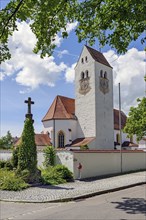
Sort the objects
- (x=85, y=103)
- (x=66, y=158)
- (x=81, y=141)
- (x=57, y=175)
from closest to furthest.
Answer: (x=57, y=175) < (x=66, y=158) < (x=81, y=141) < (x=85, y=103)

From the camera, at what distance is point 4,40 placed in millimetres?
6438

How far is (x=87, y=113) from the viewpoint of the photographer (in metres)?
49.6

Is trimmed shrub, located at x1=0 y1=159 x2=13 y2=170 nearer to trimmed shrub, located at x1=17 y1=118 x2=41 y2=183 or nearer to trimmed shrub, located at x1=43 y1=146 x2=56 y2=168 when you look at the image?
trimmed shrub, located at x1=43 y1=146 x2=56 y2=168

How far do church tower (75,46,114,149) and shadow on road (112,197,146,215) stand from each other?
1387 inches

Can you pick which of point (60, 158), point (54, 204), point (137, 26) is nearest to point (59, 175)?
point (60, 158)

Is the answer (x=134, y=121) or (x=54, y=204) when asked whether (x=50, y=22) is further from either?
(x=134, y=121)

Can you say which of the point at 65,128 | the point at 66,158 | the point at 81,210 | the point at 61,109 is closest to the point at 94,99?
the point at 61,109

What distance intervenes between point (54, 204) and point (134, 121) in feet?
69.1

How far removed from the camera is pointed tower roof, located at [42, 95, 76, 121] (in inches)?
2000

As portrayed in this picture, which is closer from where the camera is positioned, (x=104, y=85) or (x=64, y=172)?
(x=64, y=172)

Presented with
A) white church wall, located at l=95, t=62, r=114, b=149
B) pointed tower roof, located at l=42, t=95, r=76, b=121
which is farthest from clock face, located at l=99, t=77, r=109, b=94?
pointed tower roof, located at l=42, t=95, r=76, b=121

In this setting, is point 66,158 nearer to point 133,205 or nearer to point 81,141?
point 133,205

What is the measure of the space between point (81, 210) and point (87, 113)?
4015cm

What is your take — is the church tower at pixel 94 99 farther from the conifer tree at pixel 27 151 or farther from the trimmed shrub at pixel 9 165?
the conifer tree at pixel 27 151
